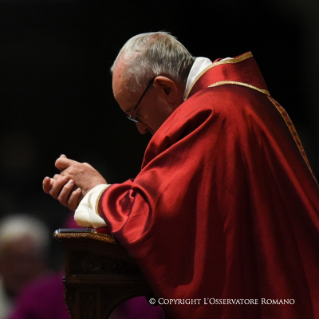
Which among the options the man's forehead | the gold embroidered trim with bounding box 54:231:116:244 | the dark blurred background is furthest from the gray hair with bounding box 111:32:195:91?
the dark blurred background

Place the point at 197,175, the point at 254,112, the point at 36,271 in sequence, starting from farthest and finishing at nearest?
the point at 36,271 < the point at 254,112 < the point at 197,175

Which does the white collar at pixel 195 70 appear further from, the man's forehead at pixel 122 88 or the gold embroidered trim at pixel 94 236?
the gold embroidered trim at pixel 94 236

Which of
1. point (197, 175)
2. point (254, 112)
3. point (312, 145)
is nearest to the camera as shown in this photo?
point (197, 175)

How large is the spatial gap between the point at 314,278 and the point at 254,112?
0.63 meters

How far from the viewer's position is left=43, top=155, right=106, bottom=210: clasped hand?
7.68ft

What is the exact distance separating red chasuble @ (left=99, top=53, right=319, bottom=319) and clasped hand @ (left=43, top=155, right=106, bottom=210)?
0.19 meters

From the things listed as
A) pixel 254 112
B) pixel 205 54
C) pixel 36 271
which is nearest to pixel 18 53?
pixel 205 54

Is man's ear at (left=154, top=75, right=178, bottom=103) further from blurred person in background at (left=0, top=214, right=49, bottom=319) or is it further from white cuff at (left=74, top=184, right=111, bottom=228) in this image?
blurred person in background at (left=0, top=214, right=49, bottom=319)

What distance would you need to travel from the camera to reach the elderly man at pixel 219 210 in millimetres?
2035

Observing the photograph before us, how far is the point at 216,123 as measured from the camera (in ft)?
7.33

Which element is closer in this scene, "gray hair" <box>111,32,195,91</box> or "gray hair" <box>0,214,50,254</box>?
"gray hair" <box>111,32,195,91</box>

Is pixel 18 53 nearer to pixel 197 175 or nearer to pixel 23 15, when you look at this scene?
pixel 23 15

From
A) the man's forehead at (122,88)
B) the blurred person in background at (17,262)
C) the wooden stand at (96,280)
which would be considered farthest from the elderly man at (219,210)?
the blurred person in background at (17,262)

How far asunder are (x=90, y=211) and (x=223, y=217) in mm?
458
